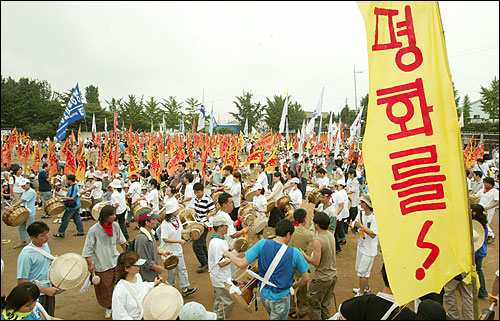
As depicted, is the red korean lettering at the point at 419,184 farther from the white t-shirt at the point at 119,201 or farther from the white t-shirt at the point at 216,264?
the white t-shirt at the point at 119,201

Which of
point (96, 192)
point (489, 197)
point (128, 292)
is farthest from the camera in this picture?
point (96, 192)

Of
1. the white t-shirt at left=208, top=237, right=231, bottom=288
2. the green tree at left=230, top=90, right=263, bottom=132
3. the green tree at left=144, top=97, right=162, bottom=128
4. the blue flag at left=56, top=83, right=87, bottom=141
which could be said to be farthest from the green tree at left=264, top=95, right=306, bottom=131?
the white t-shirt at left=208, top=237, right=231, bottom=288

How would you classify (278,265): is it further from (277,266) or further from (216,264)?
(216,264)

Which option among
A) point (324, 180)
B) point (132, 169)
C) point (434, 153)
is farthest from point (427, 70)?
point (132, 169)

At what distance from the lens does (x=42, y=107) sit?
1501 inches

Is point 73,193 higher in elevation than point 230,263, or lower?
higher

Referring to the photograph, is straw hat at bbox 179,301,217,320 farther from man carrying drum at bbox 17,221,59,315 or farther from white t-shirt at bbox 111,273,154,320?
man carrying drum at bbox 17,221,59,315

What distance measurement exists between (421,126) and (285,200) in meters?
5.46

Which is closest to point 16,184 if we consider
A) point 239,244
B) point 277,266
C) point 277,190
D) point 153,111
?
point 277,190

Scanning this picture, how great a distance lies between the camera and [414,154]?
2.20m

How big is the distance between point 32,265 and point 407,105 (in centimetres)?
460

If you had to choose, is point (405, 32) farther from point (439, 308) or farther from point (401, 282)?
point (439, 308)

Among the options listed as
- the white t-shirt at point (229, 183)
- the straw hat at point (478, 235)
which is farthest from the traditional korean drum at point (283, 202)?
the straw hat at point (478, 235)

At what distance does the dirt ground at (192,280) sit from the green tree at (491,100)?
35086 millimetres
